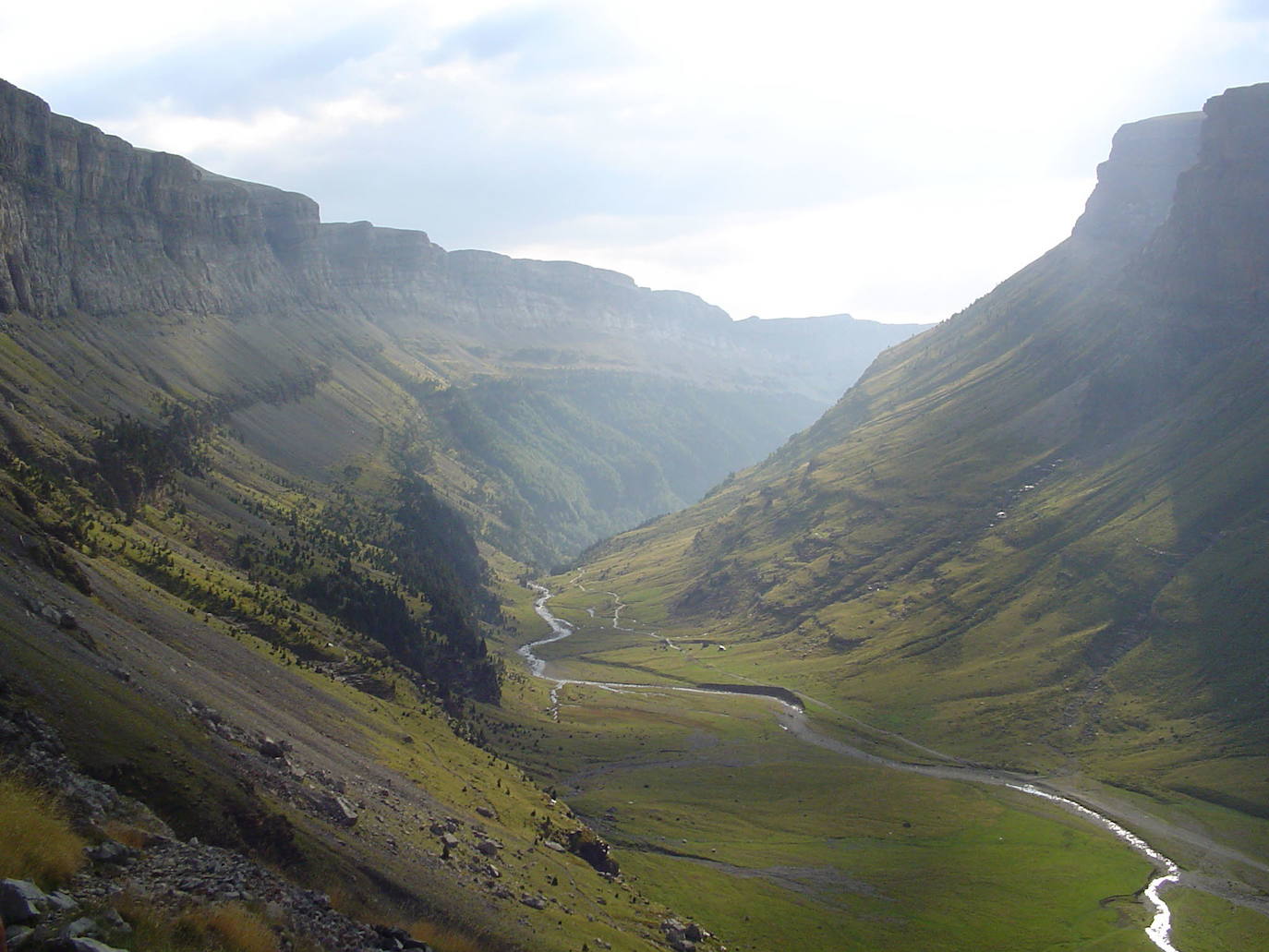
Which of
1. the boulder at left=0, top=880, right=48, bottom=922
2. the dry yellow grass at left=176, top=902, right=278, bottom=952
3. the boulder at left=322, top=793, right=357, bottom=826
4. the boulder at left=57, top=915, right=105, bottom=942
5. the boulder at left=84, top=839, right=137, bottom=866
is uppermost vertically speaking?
the boulder at left=0, top=880, right=48, bottom=922

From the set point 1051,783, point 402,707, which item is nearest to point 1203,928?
point 1051,783

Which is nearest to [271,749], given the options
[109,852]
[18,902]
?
[109,852]

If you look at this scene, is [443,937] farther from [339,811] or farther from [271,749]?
[271,749]

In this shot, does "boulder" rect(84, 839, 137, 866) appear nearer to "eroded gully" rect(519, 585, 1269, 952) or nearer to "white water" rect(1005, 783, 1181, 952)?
"white water" rect(1005, 783, 1181, 952)

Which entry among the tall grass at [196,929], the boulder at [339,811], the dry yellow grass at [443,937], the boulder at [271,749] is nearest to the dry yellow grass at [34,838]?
the tall grass at [196,929]

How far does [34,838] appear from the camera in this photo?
32531 millimetres

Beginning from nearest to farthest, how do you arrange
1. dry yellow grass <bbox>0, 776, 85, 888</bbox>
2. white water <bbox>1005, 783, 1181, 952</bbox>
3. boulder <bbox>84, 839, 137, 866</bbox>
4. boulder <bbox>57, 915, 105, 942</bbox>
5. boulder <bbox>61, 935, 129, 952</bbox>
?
1. boulder <bbox>61, 935, 129, 952</bbox>
2. boulder <bbox>57, 915, 105, 942</bbox>
3. dry yellow grass <bbox>0, 776, 85, 888</bbox>
4. boulder <bbox>84, 839, 137, 866</bbox>
5. white water <bbox>1005, 783, 1181, 952</bbox>

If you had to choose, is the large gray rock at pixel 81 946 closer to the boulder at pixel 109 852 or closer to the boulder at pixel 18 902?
the boulder at pixel 18 902

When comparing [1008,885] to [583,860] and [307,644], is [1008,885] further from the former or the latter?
[307,644]

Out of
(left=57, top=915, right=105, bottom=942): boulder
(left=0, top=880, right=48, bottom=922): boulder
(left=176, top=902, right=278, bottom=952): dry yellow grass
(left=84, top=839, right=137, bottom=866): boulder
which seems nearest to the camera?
(left=0, top=880, right=48, bottom=922): boulder

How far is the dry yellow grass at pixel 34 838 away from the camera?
101 feet

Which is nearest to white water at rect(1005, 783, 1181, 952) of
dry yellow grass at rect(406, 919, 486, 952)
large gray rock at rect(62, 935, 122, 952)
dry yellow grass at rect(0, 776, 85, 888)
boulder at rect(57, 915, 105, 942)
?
dry yellow grass at rect(406, 919, 486, 952)

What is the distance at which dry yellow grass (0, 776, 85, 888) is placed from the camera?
1209 inches

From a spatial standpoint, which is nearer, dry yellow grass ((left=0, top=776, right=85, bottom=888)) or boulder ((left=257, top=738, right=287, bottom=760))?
dry yellow grass ((left=0, top=776, right=85, bottom=888))
